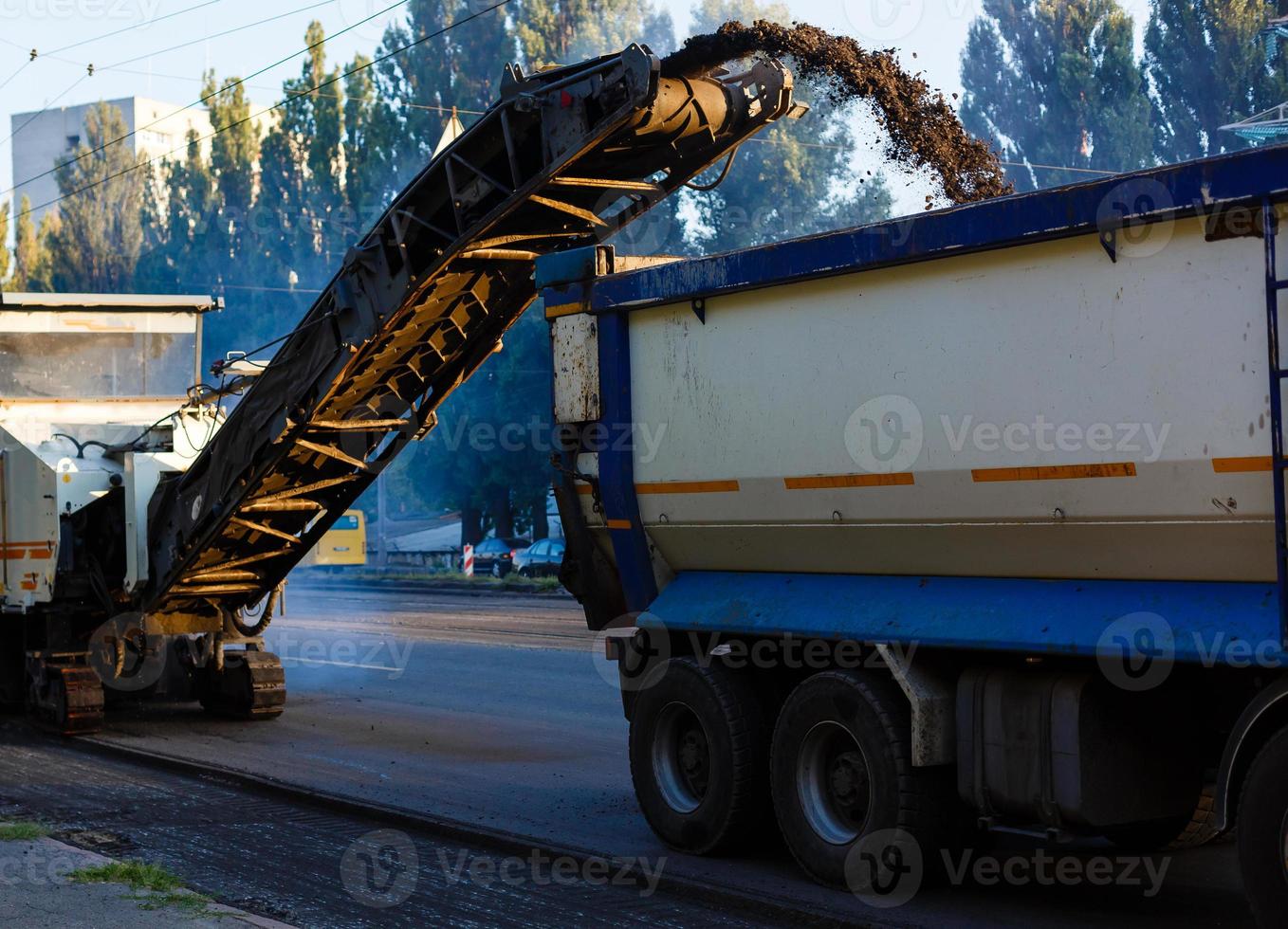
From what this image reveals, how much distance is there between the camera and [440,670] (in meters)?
17.2

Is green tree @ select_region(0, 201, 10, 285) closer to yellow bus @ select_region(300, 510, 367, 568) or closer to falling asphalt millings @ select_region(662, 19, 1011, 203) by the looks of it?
yellow bus @ select_region(300, 510, 367, 568)

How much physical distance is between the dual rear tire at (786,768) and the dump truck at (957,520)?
0.05ft

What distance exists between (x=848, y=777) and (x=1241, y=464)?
96.0 inches

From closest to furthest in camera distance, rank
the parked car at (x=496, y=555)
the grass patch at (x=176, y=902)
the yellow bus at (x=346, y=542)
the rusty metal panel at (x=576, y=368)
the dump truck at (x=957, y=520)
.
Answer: the dump truck at (x=957, y=520)
the grass patch at (x=176, y=902)
the rusty metal panel at (x=576, y=368)
the yellow bus at (x=346, y=542)
the parked car at (x=496, y=555)

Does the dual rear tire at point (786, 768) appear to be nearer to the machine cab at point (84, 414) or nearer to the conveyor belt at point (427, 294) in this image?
the conveyor belt at point (427, 294)

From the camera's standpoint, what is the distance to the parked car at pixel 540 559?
41281 millimetres

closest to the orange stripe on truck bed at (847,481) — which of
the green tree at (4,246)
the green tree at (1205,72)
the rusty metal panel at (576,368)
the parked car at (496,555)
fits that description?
the rusty metal panel at (576,368)

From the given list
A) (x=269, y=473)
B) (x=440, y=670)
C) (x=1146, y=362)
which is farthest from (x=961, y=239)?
(x=440, y=670)

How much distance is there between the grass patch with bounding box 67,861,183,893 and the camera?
6763mm

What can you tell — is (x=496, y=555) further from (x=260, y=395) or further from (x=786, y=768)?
(x=786, y=768)

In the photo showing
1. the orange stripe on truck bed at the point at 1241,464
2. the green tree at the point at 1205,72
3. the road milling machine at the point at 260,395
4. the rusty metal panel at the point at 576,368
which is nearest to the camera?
the orange stripe on truck bed at the point at 1241,464

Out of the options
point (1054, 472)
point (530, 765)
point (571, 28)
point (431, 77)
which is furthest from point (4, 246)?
point (1054, 472)

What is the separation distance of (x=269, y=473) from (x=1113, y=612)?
23.5ft

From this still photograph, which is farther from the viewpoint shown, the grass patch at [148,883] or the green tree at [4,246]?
the green tree at [4,246]
